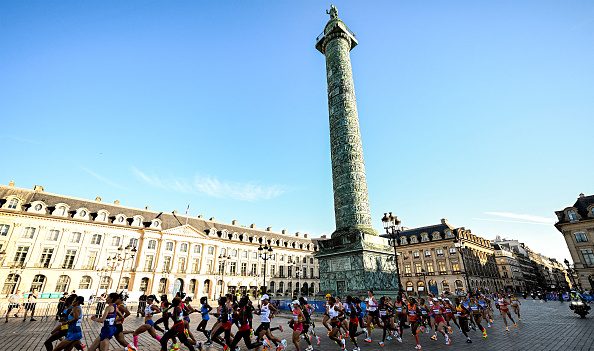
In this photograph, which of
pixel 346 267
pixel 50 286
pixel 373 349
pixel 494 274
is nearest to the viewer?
pixel 373 349

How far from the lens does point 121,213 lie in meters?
42.1

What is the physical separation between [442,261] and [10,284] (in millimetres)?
63174

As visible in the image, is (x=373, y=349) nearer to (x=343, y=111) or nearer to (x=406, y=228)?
(x=343, y=111)

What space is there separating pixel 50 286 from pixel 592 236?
69.8 meters

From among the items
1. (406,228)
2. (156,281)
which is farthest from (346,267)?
(406,228)

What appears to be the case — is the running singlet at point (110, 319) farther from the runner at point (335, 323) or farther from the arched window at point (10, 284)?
the arched window at point (10, 284)

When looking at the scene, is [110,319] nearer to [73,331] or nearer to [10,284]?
[73,331]

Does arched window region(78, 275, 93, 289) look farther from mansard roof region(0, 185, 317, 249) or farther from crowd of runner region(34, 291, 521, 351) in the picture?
crowd of runner region(34, 291, 521, 351)

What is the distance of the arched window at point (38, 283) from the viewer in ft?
110

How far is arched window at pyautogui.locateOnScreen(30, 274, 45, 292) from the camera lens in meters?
33.5

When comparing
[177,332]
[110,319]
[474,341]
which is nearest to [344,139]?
[474,341]

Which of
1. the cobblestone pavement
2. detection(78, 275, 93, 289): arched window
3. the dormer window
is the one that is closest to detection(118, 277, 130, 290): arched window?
detection(78, 275, 93, 289): arched window

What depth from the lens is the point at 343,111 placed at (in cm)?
2491

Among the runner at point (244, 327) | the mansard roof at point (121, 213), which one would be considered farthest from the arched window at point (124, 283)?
the runner at point (244, 327)
